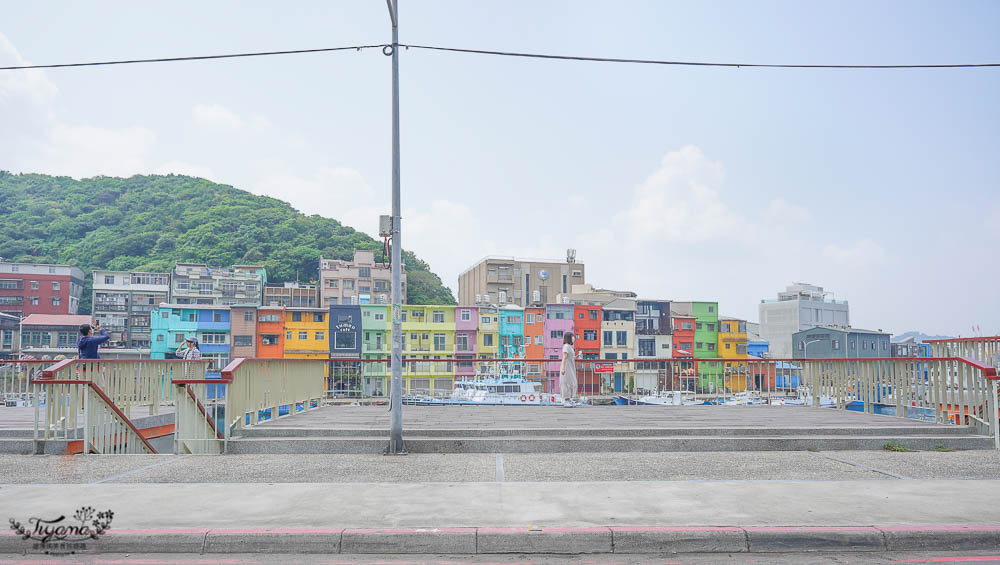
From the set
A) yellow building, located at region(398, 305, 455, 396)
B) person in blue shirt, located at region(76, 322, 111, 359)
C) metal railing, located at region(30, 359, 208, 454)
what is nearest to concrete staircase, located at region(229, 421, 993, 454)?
metal railing, located at region(30, 359, 208, 454)

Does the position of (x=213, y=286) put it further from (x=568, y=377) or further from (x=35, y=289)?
(x=568, y=377)

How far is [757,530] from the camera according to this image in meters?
6.28

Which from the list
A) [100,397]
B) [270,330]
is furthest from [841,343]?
[100,397]

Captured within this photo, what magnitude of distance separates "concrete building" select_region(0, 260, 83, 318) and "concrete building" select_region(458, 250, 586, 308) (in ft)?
187

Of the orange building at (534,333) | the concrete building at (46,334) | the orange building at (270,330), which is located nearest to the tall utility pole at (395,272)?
the orange building at (270,330)

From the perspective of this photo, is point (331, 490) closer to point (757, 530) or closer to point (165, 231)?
point (757, 530)

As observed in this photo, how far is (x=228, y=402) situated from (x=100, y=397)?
231cm

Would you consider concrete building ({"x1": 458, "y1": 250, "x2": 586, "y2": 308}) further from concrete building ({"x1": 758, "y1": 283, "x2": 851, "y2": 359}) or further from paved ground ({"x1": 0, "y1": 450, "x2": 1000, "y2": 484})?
paved ground ({"x1": 0, "y1": 450, "x2": 1000, "y2": 484})

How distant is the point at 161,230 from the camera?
11662 centimetres

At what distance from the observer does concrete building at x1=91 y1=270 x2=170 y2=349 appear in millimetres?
96562

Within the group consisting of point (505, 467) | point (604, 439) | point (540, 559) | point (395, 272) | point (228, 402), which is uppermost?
point (395, 272)

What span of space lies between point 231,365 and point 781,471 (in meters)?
8.20

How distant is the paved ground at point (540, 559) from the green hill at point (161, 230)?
110400 millimetres

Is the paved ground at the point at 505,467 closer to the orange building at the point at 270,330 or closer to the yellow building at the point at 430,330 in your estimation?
the yellow building at the point at 430,330
